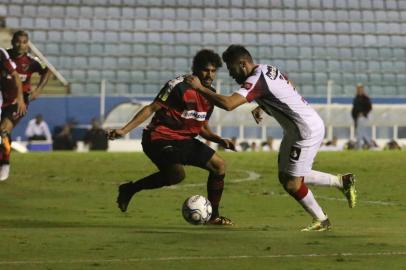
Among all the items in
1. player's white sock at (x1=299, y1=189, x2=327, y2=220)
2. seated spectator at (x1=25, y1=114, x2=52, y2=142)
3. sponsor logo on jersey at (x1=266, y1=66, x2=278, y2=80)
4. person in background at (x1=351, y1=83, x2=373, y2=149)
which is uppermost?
sponsor logo on jersey at (x1=266, y1=66, x2=278, y2=80)

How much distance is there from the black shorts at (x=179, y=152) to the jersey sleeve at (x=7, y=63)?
542cm

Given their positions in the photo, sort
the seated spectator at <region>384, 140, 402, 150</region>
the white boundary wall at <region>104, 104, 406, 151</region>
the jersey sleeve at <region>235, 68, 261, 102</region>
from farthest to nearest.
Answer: the white boundary wall at <region>104, 104, 406, 151</region> < the seated spectator at <region>384, 140, 402, 150</region> < the jersey sleeve at <region>235, 68, 261, 102</region>

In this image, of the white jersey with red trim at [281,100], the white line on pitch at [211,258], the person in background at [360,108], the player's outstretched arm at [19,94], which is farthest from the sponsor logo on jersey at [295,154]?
the person in background at [360,108]

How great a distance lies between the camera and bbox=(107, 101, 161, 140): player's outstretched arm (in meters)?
11.7

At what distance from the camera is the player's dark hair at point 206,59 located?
11531 mm

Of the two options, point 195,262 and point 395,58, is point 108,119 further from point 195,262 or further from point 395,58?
point 195,262

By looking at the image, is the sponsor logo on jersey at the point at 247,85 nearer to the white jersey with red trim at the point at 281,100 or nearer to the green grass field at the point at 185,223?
the white jersey with red trim at the point at 281,100

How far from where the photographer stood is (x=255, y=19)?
4688 centimetres

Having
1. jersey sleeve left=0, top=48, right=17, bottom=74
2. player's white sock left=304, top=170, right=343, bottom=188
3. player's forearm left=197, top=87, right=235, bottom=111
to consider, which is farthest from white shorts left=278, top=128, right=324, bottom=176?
jersey sleeve left=0, top=48, right=17, bottom=74

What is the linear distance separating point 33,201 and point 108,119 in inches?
840

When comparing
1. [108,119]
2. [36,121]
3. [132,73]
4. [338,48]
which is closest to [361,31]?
[338,48]

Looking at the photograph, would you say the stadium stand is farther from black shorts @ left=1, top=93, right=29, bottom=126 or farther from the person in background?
black shorts @ left=1, top=93, right=29, bottom=126

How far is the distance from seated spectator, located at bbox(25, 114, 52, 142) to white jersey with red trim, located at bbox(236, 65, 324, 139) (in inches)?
955

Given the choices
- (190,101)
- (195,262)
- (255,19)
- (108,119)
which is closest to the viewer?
(195,262)
